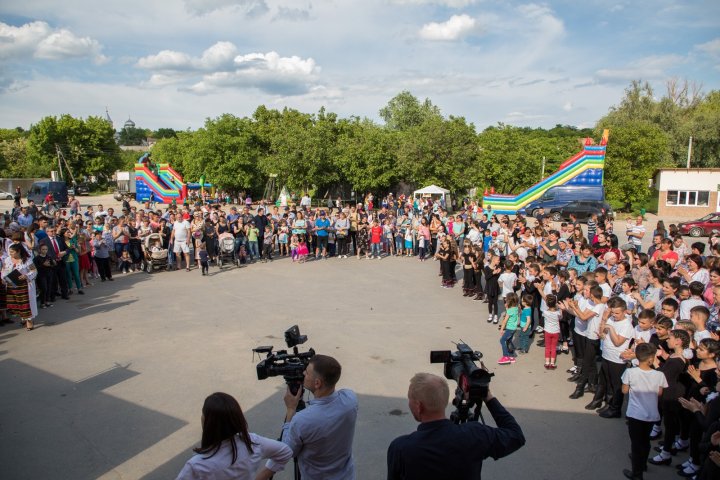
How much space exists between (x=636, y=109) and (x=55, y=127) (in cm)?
6274

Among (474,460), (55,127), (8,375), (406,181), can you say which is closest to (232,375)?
(8,375)

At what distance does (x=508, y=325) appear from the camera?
823 centimetres

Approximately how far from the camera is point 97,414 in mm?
6516

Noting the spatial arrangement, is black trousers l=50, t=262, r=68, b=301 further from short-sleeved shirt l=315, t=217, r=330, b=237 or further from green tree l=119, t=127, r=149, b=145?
green tree l=119, t=127, r=149, b=145

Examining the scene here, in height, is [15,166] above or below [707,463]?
above

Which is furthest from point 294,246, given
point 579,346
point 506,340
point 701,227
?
point 701,227

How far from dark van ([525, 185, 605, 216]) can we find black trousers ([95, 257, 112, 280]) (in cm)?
2305

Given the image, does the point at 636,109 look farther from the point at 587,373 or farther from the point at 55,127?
the point at 55,127

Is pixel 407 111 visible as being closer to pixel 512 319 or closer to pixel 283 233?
pixel 283 233

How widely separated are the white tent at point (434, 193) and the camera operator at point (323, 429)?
2916cm

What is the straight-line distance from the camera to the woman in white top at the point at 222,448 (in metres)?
2.76

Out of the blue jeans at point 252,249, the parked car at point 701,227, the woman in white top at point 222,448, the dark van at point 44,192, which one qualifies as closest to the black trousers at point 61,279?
the blue jeans at point 252,249

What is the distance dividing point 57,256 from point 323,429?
35.7ft

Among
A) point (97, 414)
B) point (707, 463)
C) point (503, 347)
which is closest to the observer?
point (707, 463)
